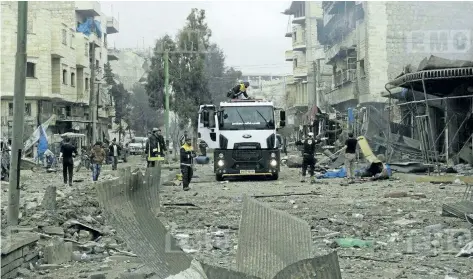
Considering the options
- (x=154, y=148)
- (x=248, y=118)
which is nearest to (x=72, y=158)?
(x=154, y=148)

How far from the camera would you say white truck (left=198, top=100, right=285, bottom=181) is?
19.8m

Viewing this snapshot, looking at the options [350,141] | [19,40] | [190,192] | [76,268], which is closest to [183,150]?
[190,192]

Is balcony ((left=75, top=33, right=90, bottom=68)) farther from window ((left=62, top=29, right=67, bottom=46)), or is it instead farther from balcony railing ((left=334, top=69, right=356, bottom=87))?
balcony railing ((left=334, top=69, right=356, bottom=87))

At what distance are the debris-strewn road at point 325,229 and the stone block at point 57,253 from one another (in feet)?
0.41

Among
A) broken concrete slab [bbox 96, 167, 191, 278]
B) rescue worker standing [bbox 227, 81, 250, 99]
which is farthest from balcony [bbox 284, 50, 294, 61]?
broken concrete slab [bbox 96, 167, 191, 278]

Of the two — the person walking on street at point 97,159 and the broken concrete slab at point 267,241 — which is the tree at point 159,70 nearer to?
the person walking on street at point 97,159

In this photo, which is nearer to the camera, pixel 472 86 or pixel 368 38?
pixel 472 86

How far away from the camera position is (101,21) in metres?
66.8

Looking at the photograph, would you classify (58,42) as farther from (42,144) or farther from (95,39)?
(95,39)

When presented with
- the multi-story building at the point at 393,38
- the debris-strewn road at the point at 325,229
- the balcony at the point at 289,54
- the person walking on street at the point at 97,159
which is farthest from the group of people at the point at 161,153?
the balcony at the point at 289,54

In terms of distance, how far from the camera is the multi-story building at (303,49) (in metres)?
61.8

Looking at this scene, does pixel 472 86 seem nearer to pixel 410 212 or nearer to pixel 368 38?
pixel 410 212

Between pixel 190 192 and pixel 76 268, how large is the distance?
8967 mm

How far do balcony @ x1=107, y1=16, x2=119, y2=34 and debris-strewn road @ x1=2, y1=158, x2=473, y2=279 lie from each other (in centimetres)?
6006
